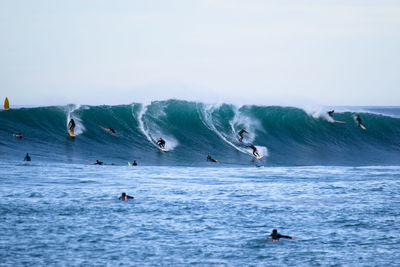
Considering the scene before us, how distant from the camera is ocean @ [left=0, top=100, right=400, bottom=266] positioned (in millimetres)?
11086

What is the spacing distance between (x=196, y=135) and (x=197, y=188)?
13.5 meters

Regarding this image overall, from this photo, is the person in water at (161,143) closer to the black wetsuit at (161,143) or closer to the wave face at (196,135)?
the black wetsuit at (161,143)

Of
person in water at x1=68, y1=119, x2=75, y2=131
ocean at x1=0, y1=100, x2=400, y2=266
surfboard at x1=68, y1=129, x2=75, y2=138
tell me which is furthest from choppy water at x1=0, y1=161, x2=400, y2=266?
person in water at x1=68, y1=119, x2=75, y2=131

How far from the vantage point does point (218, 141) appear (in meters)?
30.7

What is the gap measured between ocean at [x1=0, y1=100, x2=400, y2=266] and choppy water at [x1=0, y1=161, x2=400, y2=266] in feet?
0.13

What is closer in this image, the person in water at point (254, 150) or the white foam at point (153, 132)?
the person in water at point (254, 150)

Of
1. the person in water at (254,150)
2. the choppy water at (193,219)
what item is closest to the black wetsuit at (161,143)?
the person in water at (254,150)

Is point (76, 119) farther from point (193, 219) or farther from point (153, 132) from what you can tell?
point (193, 219)

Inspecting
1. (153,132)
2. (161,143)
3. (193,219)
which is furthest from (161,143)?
(193,219)

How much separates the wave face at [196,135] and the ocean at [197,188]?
0.09 metres

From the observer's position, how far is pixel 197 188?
18328 millimetres

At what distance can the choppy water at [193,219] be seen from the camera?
10.7 m

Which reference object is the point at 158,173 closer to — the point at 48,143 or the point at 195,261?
the point at 48,143

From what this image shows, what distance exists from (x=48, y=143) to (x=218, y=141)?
9.33m
